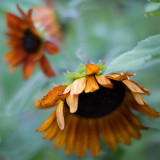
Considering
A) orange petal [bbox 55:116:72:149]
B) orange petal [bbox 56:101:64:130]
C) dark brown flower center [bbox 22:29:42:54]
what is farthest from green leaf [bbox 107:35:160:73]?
dark brown flower center [bbox 22:29:42:54]

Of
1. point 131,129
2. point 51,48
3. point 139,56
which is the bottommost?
point 131,129

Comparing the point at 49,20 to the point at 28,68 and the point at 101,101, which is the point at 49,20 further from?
the point at 101,101

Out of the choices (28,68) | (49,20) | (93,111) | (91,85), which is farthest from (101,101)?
(49,20)

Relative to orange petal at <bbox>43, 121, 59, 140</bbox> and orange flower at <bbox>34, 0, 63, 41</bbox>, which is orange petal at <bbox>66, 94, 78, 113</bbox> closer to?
orange petal at <bbox>43, 121, 59, 140</bbox>

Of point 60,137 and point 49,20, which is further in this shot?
point 49,20

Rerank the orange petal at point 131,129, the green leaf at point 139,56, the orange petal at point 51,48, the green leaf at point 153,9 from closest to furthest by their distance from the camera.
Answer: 1. the green leaf at point 139,56
2. the green leaf at point 153,9
3. the orange petal at point 131,129
4. the orange petal at point 51,48

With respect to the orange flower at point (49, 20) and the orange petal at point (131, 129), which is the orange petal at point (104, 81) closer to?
the orange petal at point (131, 129)

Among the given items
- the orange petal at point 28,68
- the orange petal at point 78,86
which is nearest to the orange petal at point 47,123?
the orange petal at point 78,86
